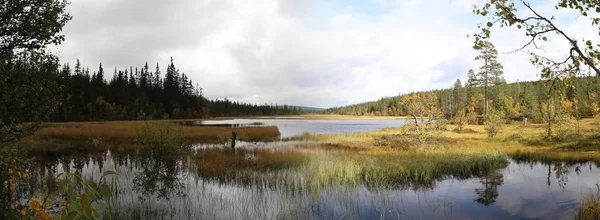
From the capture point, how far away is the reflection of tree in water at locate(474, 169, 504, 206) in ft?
46.1

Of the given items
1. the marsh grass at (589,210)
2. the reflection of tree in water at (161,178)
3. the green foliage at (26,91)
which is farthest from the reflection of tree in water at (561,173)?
the green foliage at (26,91)

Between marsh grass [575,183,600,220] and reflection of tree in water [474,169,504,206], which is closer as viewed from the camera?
marsh grass [575,183,600,220]

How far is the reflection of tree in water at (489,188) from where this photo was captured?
46.1ft

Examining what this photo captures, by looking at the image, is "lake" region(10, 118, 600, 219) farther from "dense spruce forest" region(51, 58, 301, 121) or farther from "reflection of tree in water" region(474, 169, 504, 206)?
"dense spruce forest" region(51, 58, 301, 121)

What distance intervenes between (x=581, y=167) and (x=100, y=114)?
98.8 meters

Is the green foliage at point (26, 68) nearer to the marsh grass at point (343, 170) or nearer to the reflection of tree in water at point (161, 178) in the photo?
the reflection of tree in water at point (161, 178)

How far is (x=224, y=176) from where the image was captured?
16781 mm

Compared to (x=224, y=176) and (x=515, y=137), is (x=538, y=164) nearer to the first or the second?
(x=515, y=137)

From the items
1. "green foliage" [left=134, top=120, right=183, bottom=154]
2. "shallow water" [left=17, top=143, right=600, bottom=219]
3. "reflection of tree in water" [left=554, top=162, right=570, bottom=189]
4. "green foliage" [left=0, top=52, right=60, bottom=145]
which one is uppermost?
"green foliage" [left=0, top=52, right=60, bottom=145]

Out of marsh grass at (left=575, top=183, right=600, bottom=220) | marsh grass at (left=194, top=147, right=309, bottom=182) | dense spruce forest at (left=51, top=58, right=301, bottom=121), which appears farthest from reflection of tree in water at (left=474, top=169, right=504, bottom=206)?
dense spruce forest at (left=51, top=58, right=301, bottom=121)

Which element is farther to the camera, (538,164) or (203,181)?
(538,164)

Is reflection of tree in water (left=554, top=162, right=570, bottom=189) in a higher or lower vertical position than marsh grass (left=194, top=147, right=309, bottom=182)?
lower

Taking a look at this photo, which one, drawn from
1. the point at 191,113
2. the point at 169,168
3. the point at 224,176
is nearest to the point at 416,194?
the point at 224,176

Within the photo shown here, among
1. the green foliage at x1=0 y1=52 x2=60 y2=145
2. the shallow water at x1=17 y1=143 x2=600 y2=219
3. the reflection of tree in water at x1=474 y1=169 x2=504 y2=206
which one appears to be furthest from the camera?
the reflection of tree in water at x1=474 y1=169 x2=504 y2=206
